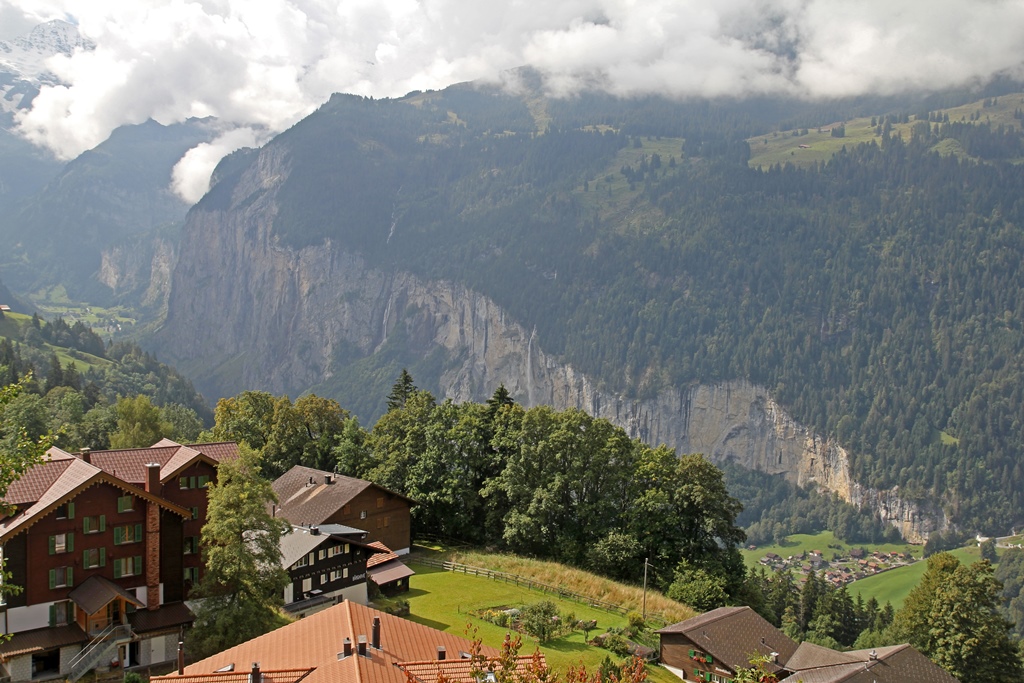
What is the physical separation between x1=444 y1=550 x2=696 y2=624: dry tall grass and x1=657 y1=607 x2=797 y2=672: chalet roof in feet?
14.2

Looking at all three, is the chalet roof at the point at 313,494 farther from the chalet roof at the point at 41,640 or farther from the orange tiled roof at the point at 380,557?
the chalet roof at the point at 41,640

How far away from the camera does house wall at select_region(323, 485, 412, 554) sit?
191 feet

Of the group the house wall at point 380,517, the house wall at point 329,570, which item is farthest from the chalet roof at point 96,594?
the house wall at point 380,517

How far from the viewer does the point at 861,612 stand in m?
102

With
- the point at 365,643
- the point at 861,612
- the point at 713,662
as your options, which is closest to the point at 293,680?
the point at 365,643

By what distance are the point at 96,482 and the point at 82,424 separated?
5005 cm

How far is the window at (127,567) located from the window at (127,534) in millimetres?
719

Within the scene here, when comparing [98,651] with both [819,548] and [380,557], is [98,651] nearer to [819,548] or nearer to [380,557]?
[380,557]

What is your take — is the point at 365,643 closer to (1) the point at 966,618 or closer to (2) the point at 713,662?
(2) the point at 713,662

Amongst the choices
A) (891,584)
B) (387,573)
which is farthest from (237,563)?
(891,584)

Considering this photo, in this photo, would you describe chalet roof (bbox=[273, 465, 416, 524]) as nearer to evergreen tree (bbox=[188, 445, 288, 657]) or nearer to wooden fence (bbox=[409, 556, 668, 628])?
wooden fence (bbox=[409, 556, 668, 628])

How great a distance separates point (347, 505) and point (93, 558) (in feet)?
67.3

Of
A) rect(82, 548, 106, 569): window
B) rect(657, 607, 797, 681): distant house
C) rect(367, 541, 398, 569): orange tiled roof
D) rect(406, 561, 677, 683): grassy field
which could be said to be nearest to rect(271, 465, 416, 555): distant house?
rect(406, 561, 677, 683): grassy field

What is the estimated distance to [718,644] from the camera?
46.0m
